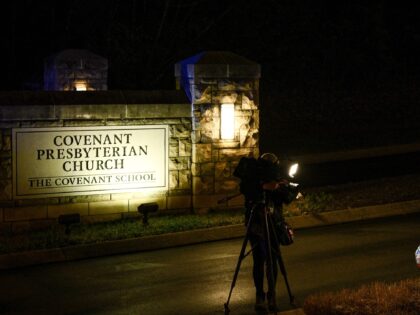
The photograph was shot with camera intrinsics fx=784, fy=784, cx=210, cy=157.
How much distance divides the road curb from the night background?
942 cm

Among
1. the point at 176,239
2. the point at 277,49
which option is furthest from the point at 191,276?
the point at 277,49

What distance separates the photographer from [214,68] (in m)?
13.9

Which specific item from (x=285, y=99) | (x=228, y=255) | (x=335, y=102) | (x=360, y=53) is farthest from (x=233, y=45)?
(x=228, y=255)

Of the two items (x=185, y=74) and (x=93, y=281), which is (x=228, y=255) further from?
(x=185, y=74)

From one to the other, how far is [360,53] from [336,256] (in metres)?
20.2

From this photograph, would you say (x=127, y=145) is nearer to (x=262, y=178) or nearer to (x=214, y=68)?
(x=214, y=68)

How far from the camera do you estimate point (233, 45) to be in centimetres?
2544

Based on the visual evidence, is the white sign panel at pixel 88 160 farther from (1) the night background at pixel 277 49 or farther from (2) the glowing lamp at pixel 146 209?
(1) the night background at pixel 277 49

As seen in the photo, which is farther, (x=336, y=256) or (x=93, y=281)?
(x=336, y=256)

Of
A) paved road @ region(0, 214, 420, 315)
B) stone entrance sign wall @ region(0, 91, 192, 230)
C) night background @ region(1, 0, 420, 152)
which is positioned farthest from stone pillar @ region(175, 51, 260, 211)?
night background @ region(1, 0, 420, 152)

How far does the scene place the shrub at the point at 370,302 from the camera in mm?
7332

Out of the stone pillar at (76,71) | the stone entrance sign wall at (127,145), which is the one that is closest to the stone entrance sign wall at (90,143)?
the stone entrance sign wall at (127,145)

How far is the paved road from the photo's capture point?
8617 millimetres

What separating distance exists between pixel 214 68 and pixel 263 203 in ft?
21.0
